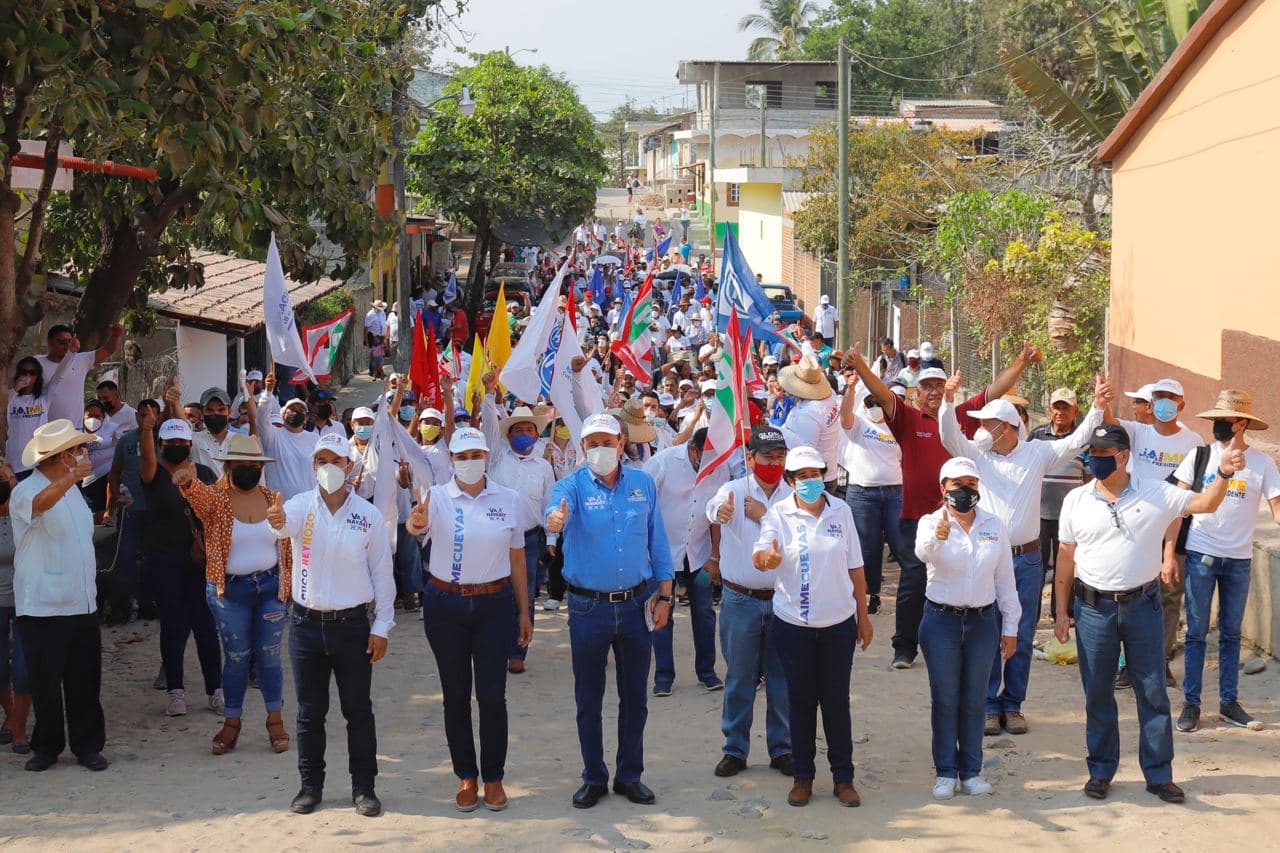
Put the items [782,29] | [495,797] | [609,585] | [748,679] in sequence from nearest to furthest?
1. [609,585]
2. [495,797]
3. [748,679]
4. [782,29]

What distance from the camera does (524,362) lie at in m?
10.9

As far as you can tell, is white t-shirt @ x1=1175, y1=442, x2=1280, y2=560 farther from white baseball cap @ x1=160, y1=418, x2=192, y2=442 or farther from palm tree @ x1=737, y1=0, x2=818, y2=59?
palm tree @ x1=737, y1=0, x2=818, y2=59

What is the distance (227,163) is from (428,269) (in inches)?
1451

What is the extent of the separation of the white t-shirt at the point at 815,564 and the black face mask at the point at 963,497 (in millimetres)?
506

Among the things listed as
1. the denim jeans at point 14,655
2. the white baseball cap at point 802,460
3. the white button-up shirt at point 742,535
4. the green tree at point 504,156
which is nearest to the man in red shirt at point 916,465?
the white button-up shirt at point 742,535

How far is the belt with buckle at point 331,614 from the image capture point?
22.6ft

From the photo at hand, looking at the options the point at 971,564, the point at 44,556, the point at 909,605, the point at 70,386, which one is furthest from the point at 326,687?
the point at 70,386

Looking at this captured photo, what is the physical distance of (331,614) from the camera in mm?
6906

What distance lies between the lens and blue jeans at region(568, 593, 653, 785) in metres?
6.91

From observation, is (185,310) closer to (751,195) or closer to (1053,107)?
(1053,107)

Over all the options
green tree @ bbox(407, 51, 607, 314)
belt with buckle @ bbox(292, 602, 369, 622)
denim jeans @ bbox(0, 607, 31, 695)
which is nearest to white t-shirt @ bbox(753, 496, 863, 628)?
belt with buckle @ bbox(292, 602, 369, 622)

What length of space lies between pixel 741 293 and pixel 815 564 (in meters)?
4.01

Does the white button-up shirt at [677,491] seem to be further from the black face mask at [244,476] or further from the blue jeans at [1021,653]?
the black face mask at [244,476]

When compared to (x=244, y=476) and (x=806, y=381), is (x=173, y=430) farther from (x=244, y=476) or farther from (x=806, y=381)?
(x=806, y=381)
